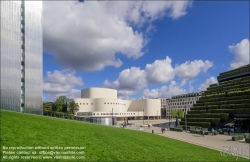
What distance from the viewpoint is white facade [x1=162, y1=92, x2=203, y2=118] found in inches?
5138

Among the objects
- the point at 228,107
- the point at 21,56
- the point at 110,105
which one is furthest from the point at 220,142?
the point at 110,105

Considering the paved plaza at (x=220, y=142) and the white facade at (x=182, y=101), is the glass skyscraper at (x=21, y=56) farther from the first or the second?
the white facade at (x=182, y=101)

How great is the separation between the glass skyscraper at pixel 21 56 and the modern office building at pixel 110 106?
176 ft

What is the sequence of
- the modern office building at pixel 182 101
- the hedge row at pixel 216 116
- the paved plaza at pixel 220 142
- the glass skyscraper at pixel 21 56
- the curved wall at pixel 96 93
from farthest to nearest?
1. the modern office building at pixel 182 101
2. the curved wall at pixel 96 93
3. the hedge row at pixel 216 116
4. the glass skyscraper at pixel 21 56
5. the paved plaza at pixel 220 142

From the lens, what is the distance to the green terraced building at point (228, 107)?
4338cm

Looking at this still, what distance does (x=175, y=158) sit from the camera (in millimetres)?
14953

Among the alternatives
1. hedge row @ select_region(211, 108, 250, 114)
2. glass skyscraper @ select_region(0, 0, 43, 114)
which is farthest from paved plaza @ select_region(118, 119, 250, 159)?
glass skyscraper @ select_region(0, 0, 43, 114)

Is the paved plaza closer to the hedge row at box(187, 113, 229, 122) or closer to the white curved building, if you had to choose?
the hedge row at box(187, 113, 229, 122)

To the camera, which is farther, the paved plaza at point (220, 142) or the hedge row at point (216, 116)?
the hedge row at point (216, 116)

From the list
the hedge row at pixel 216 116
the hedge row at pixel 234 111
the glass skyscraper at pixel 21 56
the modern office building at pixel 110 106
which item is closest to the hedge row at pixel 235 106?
the hedge row at pixel 234 111

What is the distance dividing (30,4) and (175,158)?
47.7 metres

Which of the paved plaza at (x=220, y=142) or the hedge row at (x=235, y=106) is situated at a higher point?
the hedge row at (x=235, y=106)

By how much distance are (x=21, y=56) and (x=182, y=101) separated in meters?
119

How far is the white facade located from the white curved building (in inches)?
704
